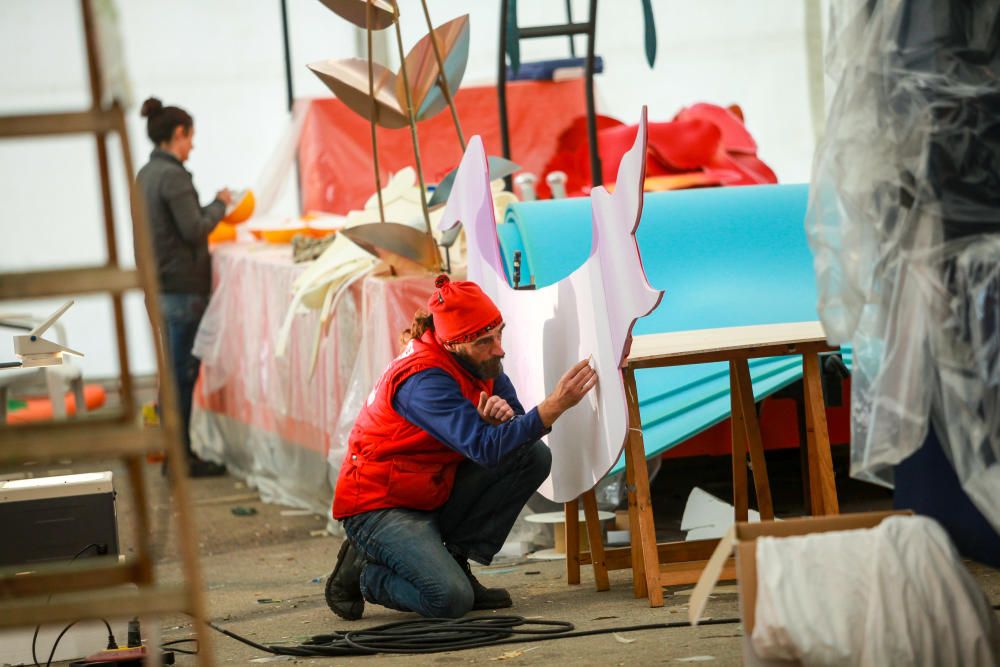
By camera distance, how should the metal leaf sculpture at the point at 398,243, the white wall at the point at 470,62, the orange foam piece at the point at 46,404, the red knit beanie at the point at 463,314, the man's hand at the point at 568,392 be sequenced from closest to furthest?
the man's hand at the point at 568,392 → the red knit beanie at the point at 463,314 → the metal leaf sculpture at the point at 398,243 → the orange foam piece at the point at 46,404 → the white wall at the point at 470,62

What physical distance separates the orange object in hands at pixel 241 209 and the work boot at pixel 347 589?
3.54 meters

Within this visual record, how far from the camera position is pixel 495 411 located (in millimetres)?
3318

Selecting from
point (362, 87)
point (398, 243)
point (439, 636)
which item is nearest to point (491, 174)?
point (398, 243)

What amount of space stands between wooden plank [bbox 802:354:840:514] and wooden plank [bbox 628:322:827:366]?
3.0 inches

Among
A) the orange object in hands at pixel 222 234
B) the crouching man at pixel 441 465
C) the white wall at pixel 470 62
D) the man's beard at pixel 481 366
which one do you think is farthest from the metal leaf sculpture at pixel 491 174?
the white wall at pixel 470 62

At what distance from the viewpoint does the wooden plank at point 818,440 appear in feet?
10.6

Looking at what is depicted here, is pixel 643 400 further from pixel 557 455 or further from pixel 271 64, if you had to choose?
pixel 271 64

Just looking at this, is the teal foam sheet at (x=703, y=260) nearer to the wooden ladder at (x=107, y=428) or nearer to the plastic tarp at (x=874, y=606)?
the plastic tarp at (x=874, y=606)

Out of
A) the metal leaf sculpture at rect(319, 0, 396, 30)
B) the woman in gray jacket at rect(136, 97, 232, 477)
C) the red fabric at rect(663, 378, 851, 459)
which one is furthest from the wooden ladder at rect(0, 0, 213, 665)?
the woman in gray jacket at rect(136, 97, 232, 477)

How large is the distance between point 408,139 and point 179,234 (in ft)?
4.37

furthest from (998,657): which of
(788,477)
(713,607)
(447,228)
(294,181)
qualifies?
(294,181)

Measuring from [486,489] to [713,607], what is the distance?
2.25 ft

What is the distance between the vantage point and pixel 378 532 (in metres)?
3.44

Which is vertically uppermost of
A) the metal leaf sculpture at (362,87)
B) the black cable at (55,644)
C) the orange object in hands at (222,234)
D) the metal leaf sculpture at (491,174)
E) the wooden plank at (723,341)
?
the metal leaf sculpture at (362,87)
